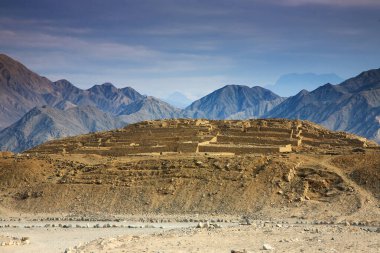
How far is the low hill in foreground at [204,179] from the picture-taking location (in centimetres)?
5138

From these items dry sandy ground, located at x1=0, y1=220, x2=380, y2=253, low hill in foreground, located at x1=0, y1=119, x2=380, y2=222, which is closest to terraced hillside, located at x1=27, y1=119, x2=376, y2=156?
low hill in foreground, located at x1=0, y1=119, x2=380, y2=222

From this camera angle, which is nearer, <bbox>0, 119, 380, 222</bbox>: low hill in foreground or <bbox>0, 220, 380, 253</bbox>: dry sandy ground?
<bbox>0, 220, 380, 253</bbox>: dry sandy ground

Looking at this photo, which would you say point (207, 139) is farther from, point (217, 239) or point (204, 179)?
point (217, 239)

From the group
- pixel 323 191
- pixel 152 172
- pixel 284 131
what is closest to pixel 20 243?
pixel 152 172

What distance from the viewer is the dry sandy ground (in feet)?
110

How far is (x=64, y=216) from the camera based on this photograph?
54.2 m

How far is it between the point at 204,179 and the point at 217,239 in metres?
19.2

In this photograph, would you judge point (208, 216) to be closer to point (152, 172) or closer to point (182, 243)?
point (152, 172)

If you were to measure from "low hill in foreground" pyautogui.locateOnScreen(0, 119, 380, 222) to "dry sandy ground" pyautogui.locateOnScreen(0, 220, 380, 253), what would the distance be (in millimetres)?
5681

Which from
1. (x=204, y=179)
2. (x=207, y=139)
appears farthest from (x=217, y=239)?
(x=207, y=139)

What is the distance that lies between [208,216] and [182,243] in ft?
48.1

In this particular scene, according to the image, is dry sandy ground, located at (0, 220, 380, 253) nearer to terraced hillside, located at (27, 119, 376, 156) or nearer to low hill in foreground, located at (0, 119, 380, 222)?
low hill in foreground, located at (0, 119, 380, 222)

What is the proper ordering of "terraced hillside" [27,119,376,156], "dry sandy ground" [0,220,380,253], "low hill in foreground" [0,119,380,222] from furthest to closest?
1. "terraced hillside" [27,119,376,156]
2. "low hill in foreground" [0,119,380,222]
3. "dry sandy ground" [0,220,380,253]

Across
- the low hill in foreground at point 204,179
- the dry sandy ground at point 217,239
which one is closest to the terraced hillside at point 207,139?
the low hill in foreground at point 204,179
